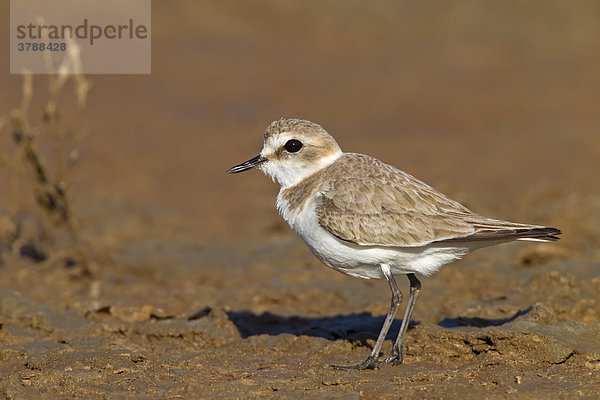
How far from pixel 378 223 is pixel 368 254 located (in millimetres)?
252

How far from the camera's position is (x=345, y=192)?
652 cm

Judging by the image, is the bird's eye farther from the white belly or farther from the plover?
the white belly

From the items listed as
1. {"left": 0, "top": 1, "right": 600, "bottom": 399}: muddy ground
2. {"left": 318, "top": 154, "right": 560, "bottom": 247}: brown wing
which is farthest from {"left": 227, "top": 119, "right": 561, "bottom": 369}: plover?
{"left": 0, "top": 1, "right": 600, "bottom": 399}: muddy ground

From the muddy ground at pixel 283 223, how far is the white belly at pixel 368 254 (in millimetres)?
658

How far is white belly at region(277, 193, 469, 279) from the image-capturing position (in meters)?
6.32

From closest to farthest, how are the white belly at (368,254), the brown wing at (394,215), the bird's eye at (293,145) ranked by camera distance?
1. the brown wing at (394,215)
2. the white belly at (368,254)
3. the bird's eye at (293,145)

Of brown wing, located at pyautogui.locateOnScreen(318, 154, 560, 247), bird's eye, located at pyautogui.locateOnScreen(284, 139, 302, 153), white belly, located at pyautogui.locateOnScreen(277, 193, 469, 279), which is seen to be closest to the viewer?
→ brown wing, located at pyautogui.locateOnScreen(318, 154, 560, 247)

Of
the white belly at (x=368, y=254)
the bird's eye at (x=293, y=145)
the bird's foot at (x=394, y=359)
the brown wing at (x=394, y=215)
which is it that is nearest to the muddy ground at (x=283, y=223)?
the bird's foot at (x=394, y=359)

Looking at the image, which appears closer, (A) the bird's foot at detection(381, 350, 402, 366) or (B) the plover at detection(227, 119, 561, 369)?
(B) the plover at detection(227, 119, 561, 369)

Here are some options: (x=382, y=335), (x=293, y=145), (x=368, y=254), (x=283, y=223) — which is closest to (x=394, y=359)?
(x=382, y=335)

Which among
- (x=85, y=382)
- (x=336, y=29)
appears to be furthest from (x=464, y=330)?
(x=336, y=29)

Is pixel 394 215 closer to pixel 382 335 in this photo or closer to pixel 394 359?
pixel 382 335

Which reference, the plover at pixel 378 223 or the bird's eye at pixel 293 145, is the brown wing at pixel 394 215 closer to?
the plover at pixel 378 223

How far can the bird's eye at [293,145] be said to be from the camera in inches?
274
